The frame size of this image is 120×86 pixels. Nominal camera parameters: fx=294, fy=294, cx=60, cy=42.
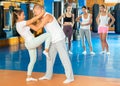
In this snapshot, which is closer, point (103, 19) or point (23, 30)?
point (23, 30)

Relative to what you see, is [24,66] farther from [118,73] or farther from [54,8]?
[54,8]

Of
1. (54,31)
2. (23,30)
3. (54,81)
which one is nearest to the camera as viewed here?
(54,31)

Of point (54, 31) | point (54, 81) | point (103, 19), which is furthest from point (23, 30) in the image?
point (103, 19)

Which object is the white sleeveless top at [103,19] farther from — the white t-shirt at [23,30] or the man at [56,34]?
the white t-shirt at [23,30]

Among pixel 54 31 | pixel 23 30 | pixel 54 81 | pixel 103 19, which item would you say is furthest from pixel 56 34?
pixel 103 19

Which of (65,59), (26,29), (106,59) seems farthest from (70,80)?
(106,59)

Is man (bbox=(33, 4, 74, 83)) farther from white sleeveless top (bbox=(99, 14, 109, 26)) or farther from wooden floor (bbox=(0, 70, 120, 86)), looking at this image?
white sleeveless top (bbox=(99, 14, 109, 26))

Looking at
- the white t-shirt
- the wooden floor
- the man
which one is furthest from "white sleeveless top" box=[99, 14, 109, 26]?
the white t-shirt

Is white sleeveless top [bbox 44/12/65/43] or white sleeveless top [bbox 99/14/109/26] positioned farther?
white sleeveless top [bbox 99/14/109/26]

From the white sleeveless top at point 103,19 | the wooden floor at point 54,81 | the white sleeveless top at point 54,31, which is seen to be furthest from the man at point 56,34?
the white sleeveless top at point 103,19

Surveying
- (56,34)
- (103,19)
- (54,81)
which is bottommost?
(54,81)

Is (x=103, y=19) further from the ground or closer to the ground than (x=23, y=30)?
closer to the ground

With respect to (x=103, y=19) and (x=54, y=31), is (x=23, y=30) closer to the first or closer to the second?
(x=54, y=31)

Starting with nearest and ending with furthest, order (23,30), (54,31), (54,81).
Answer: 1. (54,31)
2. (23,30)
3. (54,81)
